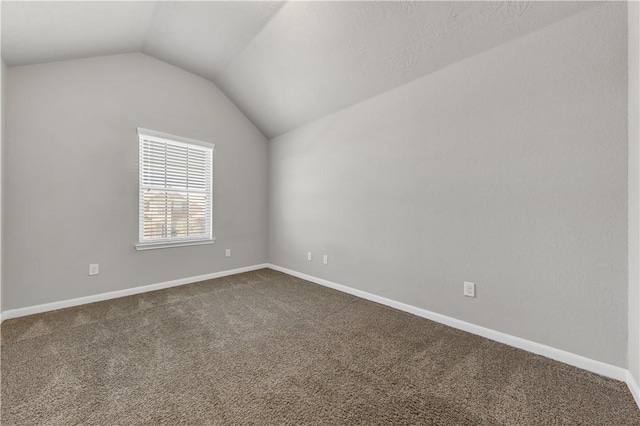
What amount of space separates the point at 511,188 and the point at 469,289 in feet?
2.89

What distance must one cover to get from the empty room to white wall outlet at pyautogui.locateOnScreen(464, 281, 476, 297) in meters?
0.02

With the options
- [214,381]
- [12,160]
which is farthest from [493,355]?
[12,160]

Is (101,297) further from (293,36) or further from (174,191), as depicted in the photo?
(293,36)

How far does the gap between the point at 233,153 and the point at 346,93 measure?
6.46ft

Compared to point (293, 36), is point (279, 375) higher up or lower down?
lower down

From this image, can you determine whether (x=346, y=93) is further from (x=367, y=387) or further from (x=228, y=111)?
(x=367, y=387)

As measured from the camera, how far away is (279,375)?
1508 mm

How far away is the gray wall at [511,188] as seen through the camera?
5.14 ft

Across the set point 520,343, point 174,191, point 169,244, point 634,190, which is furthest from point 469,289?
point 174,191

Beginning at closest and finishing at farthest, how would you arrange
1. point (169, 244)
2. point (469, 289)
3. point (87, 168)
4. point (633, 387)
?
point (633, 387) → point (469, 289) → point (87, 168) → point (169, 244)

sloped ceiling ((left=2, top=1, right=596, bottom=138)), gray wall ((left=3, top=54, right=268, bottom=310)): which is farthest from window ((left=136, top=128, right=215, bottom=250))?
sloped ceiling ((left=2, top=1, right=596, bottom=138))

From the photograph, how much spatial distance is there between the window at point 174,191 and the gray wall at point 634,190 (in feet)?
13.1

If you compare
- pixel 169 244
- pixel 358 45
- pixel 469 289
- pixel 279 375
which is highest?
pixel 358 45

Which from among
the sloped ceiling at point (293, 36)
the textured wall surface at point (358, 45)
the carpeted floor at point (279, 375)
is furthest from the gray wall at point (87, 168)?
the textured wall surface at point (358, 45)
